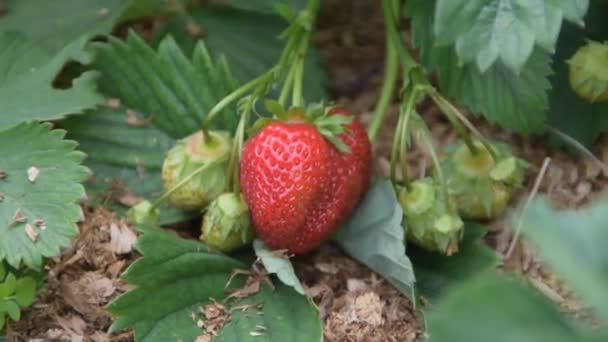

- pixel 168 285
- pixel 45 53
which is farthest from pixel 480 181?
pixel 45 53

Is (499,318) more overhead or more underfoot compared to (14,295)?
more overhead

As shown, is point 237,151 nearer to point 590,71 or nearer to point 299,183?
point 299,183

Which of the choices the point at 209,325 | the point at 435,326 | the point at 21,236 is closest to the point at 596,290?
the point at 435,326

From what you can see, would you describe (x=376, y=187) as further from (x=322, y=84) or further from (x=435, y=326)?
(x=435, y=326)

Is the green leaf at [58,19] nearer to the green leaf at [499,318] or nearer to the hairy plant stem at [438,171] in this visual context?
the hairy plant stem at [438,171]

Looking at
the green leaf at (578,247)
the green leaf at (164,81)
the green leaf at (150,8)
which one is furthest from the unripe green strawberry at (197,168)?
the green leaf at (578,247)

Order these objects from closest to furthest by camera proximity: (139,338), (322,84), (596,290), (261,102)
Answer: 1. (596,290)
2. (139,338)
3. (261,102)
4. (322,84)
